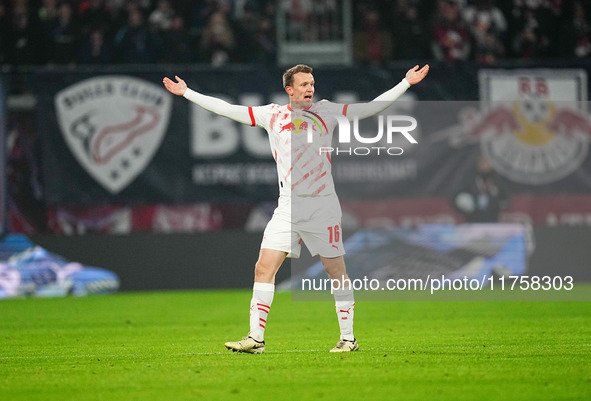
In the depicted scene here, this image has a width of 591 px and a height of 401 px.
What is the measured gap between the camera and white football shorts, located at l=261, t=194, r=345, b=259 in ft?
24.3

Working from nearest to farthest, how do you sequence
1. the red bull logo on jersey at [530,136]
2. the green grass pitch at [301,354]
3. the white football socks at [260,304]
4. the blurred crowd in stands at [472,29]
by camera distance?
the green grass pitch at [301,354]
the white football socks at [260,304]
the red bull logo on jersey at [530,136]
the blurred crowd in stands at [472,29]

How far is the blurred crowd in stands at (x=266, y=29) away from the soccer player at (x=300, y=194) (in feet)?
30.2

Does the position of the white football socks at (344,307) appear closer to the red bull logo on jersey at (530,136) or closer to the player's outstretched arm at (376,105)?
the player's outstretched arm at (376,105)

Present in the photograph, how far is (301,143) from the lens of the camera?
7.45 metres

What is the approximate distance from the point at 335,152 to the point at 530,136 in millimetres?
3217

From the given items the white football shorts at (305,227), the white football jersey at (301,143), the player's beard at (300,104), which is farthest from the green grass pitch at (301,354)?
the player's beard at (300,104)

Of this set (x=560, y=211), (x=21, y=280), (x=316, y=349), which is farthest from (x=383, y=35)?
(x=316, y=349)

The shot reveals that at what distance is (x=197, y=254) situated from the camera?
15.5m

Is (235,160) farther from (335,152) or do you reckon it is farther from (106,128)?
(106,128)

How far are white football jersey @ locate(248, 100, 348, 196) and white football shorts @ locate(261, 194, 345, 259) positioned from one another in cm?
8

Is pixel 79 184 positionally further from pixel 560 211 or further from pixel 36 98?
pixel 560 211

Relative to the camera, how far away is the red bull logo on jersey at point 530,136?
15664 mm

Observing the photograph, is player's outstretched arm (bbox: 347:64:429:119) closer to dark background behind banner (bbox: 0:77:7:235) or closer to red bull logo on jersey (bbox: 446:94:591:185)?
red bull logo on jersey (bbox: 446:94:591:185)

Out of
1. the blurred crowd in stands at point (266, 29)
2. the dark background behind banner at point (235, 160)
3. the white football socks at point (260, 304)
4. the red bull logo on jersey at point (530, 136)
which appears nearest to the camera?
the white football socks at point (260, 304)
